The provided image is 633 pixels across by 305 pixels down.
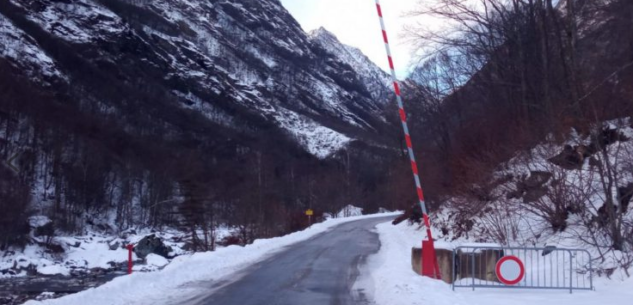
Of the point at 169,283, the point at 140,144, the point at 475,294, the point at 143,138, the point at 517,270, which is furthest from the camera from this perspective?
the point at 143,138

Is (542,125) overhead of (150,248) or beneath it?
overhead

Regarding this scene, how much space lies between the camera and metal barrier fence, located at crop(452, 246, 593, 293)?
41.9ft

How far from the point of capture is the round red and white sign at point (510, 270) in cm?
1269

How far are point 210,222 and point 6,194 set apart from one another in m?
19.8

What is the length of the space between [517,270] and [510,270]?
132mm

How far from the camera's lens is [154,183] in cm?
8925

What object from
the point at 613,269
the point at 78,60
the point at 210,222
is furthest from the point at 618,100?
the point at 78,60

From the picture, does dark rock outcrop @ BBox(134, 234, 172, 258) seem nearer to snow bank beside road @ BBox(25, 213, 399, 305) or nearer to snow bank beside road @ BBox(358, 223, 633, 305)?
snow bank beside road @ BBox(25, 213, 399, 305)

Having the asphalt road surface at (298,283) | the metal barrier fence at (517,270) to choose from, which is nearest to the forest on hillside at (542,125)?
the metal barrier fence at (517,270)

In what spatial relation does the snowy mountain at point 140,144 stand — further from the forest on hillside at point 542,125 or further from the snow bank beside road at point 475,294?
the snow bank beside road at point 475,294

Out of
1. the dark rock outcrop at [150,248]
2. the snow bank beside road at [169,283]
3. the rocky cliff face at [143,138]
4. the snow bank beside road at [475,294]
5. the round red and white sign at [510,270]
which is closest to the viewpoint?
the snow bank beside road at [475,294]

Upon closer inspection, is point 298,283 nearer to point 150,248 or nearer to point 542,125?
point 542,125

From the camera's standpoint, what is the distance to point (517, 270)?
12719 mm

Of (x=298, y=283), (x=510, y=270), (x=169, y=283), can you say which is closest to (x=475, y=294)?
(x=510, y=270)
